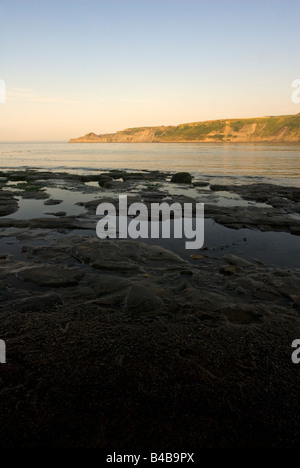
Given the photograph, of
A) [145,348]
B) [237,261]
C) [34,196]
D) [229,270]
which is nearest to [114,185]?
[34,196]

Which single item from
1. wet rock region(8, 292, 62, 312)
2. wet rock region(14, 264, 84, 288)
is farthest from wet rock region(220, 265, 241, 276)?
wet rock region(8, 292, 62, 312)

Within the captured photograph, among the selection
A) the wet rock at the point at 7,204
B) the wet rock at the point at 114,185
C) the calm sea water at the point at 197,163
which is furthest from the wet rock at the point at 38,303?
the calm sea water at the point at 197,163

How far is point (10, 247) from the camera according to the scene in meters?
9.07

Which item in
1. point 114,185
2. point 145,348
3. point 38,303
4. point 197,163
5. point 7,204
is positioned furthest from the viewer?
point 197,163

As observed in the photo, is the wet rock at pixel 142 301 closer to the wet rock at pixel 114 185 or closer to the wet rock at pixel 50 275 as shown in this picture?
the wet rock at pixel 50 275

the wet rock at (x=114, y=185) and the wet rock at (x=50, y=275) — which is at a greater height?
the wet rock at (x=114, y=185)

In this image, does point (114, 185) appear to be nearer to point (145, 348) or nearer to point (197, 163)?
point (145, 348)

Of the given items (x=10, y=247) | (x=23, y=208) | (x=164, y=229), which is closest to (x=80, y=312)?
(x=10, y=247)

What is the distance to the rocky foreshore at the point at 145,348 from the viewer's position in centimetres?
303

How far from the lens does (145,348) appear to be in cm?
436

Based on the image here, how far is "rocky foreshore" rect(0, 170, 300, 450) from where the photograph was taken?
303 cm

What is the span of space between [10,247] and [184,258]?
5.77 m

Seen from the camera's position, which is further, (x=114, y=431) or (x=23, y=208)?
(x=23, y=208)
